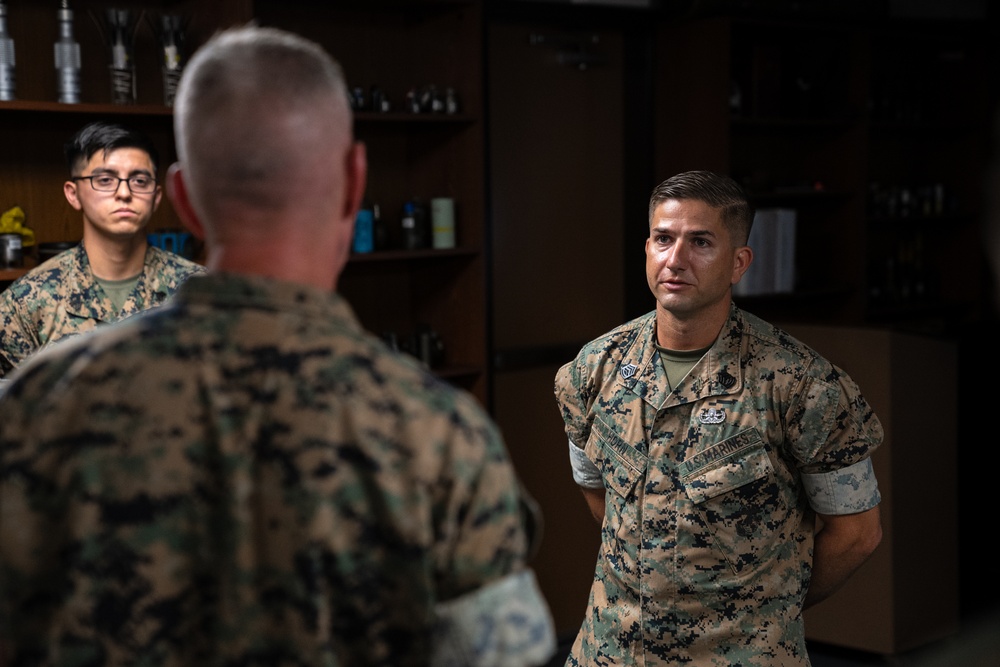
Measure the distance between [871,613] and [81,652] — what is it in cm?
Result: 315

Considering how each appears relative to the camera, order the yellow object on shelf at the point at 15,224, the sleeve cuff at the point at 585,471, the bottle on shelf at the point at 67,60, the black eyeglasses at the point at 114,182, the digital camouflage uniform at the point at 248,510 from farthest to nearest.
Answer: the yellow object on shelf at the point at 15,224 → the bottle on shelf at the point at 67,60 → the black eyeglasses at the point at 114,182 → the sleeve cuff at the point at 585,471 → the digital camouflage uniform at the point at 248,510

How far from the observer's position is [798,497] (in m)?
1.99

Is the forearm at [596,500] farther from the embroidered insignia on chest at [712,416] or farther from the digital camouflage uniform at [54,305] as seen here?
the digital camouflage uniform at [54,305]

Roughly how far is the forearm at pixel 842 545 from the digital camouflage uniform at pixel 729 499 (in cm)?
3

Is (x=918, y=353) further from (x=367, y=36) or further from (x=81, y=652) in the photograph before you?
(x=81, y=652)

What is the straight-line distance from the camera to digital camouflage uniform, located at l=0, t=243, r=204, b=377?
9.26 ft

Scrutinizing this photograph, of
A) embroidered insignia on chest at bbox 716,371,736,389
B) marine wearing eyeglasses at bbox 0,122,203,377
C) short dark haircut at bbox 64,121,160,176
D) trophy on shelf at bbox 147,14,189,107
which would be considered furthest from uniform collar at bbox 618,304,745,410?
trophy on shelf at bbox 147,14,189,107

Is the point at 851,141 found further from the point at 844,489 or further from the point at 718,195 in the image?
the point at 844,489

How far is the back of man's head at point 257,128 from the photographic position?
0.95m

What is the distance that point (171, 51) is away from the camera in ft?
10.3

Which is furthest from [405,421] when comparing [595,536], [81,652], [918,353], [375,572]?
[595,536]

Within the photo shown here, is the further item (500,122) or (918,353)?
(500,122)

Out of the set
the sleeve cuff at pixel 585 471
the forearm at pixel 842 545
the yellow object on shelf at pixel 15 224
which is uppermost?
the yellow object on shelf at pixel 15 224

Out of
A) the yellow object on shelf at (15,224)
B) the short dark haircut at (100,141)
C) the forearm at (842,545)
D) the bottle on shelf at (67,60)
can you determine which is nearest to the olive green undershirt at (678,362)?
the forearm at (842,545)
